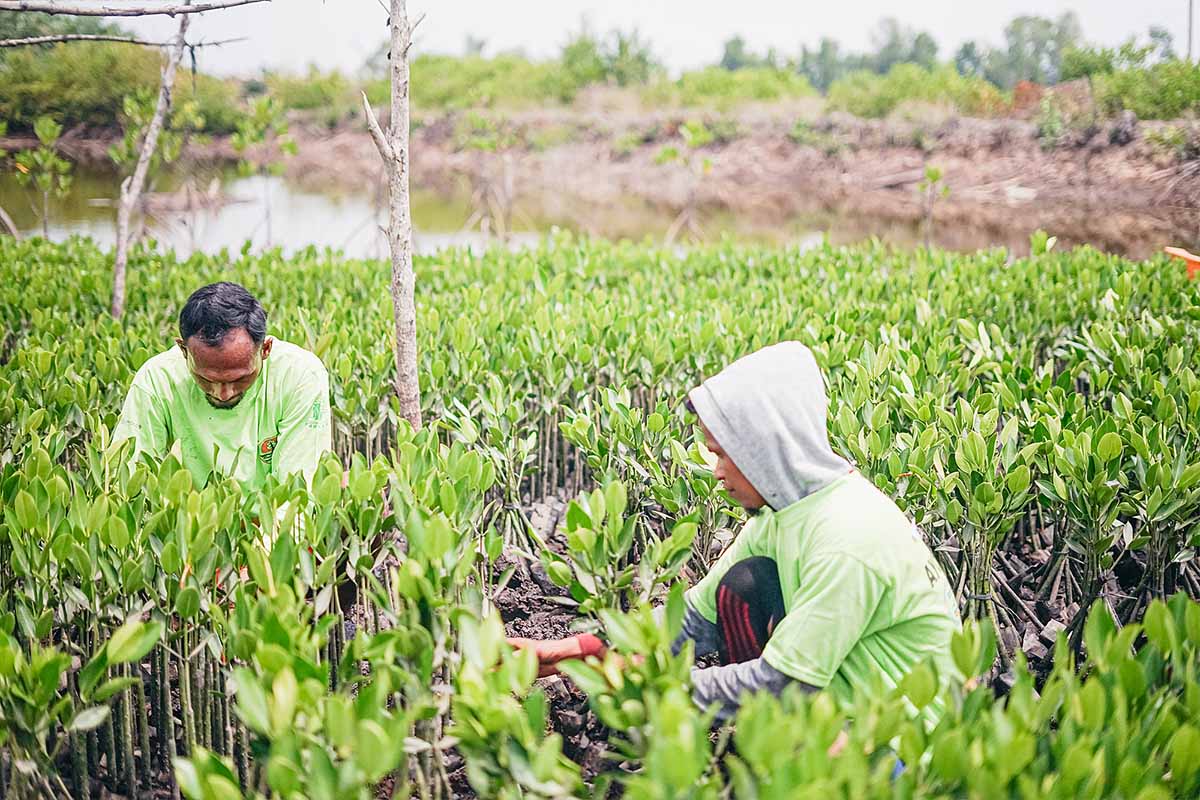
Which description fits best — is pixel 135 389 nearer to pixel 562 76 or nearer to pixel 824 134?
pixel 824 134

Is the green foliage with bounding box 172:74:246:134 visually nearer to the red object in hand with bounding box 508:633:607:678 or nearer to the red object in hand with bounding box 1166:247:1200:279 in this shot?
the red object in hand with bounding box 1166:247:1200:279

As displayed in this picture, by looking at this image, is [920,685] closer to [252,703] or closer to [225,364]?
[252,703]

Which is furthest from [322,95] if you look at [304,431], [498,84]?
[304,431]

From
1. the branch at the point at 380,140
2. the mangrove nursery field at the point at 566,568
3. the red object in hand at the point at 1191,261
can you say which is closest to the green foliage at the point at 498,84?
the red object in hand at the point at 1191,261

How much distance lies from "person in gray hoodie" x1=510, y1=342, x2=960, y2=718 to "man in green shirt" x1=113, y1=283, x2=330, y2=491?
4.52 ft

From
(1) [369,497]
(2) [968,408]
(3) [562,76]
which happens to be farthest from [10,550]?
(3) [562,76]

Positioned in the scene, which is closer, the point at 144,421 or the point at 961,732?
the point at 961,732

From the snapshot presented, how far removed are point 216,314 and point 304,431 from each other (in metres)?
0.49

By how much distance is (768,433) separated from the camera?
2.15m

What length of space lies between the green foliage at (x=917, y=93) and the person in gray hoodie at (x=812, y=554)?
103 feet

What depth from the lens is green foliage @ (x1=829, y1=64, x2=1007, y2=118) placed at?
101ft

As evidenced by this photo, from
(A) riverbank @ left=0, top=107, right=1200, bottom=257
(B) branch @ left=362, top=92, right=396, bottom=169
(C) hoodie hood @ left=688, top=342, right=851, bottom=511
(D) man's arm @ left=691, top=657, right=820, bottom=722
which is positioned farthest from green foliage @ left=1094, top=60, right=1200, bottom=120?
(D) man's arm @ left=691, top=657, right=820, bottom=722

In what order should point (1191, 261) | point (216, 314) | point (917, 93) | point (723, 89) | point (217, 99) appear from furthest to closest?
point (723, 89) → point (917, 93) → point (217, 99) → point (1191, 261) → point (216, 314)

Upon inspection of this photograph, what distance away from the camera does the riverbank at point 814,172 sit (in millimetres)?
19875
